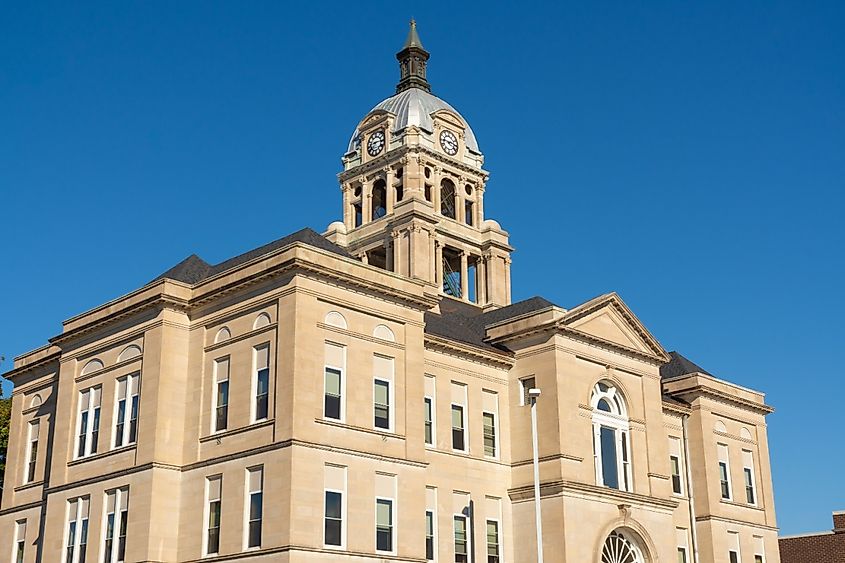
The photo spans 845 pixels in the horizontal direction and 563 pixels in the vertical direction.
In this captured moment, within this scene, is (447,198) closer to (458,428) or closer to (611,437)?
(611,437)

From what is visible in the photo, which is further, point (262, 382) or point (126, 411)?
point (126, 411)

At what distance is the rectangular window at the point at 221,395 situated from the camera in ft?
149

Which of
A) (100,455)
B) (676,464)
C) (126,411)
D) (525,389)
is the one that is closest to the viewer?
(126,411)

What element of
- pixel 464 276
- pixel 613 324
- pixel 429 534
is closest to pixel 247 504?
pixel 429 534

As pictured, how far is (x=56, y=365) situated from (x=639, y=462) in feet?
93.8

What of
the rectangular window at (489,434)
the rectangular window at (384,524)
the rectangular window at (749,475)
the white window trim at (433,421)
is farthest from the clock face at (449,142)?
the rectangular window at (384,524)

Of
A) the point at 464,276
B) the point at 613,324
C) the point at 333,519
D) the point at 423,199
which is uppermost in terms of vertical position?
the point at 423,199

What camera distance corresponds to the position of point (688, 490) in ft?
206

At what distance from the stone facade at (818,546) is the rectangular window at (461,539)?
112 feet

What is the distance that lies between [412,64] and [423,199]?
14.2 meters

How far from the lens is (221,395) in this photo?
151 ft

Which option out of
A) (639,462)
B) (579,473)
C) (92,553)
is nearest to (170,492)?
(92,553)

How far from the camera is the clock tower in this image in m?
71.6

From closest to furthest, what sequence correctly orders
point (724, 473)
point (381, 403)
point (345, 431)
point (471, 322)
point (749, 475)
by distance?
point (345, 431) < point (381, 403) < point (471, 322) < point (724, 473) < point (749, 475)
